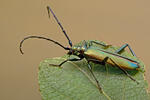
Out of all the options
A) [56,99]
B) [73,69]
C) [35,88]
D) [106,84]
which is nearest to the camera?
[56,99]

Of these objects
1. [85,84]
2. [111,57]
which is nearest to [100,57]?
[111,57]

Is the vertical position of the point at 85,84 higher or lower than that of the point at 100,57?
lower

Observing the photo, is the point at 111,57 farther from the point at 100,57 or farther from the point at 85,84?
the point at 85,84

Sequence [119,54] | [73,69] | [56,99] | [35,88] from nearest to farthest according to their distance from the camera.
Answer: [56,99] < [73,69] < [119,54] < [35,88]

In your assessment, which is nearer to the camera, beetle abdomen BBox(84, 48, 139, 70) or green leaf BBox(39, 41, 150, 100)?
green leaf BBox(39, 41, 150, 100)

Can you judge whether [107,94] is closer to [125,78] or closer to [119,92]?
[119,92]

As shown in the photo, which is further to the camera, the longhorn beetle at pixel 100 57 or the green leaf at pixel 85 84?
the longhorn beetle at pixel 100 57

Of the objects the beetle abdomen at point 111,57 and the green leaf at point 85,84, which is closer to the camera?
the green leaf at point 85,84

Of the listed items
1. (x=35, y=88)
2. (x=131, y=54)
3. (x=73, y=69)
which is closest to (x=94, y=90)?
(x=73, y=69)
